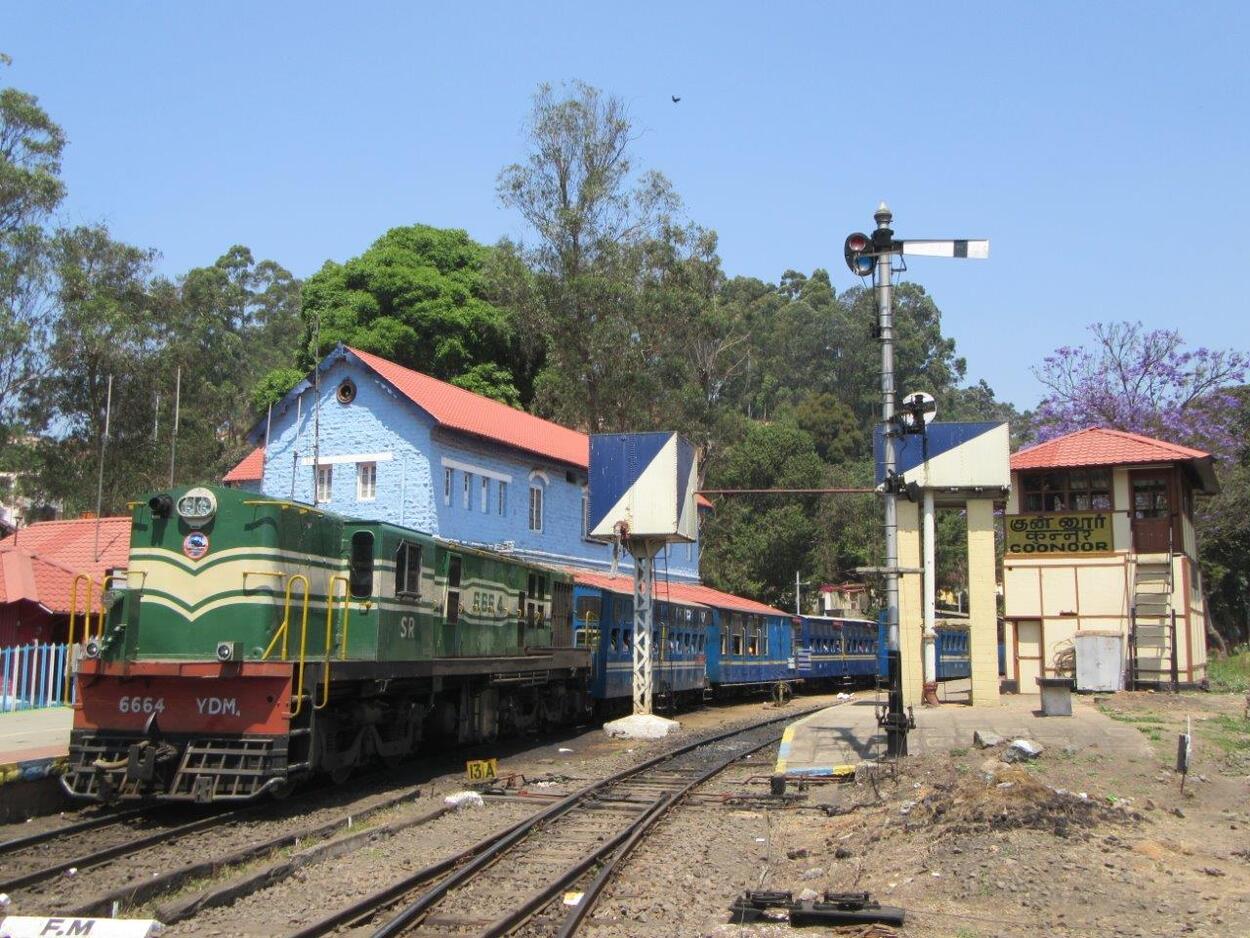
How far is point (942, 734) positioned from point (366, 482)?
1952 cm

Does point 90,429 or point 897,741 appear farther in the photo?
point 90,429

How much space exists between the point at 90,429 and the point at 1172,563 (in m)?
35.7

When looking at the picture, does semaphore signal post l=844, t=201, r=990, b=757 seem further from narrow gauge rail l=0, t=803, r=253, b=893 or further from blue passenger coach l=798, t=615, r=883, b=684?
blue passenger coach l=798, t=615, r=883, b=684

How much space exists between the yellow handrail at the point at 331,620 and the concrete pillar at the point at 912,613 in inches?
473

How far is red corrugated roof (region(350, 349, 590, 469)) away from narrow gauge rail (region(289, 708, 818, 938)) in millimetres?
15702

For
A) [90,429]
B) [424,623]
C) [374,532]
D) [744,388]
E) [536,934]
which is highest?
[744,388]

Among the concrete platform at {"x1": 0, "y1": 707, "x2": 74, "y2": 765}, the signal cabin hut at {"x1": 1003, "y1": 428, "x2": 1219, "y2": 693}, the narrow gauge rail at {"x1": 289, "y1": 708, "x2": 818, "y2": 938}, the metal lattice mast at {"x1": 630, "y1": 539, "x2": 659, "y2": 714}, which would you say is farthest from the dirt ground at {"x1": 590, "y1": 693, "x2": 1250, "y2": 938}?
the signal cabin hut at {"x1": 1003, "y1": 428, "x2": 1219, "y2": 693}

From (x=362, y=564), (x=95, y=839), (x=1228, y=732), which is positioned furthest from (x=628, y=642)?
(x=95, y=839)

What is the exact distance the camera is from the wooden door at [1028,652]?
87.0 feet

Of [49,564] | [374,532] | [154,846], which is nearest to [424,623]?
[374,532]

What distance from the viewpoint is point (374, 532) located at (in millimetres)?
13289

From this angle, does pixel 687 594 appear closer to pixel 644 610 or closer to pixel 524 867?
pixel 644 610

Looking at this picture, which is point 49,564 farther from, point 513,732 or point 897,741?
point 897,741

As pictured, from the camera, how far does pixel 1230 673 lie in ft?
107
